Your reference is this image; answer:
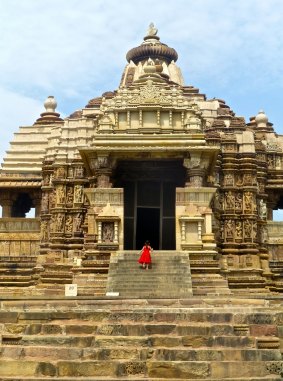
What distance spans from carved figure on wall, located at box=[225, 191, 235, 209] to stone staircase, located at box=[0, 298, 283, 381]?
34.8 ft

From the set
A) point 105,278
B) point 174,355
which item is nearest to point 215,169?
point 105,278

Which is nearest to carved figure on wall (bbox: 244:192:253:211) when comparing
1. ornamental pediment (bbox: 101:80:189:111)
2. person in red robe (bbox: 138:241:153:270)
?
ornamental pediment (bbox: 101:80:189:111)

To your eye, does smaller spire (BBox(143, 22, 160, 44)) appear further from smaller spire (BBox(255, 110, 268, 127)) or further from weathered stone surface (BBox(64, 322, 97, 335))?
weathered stone surface (BBox(64, 322, 97, 335))

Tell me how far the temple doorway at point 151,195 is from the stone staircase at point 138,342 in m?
9.97

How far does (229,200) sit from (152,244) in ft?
11.8

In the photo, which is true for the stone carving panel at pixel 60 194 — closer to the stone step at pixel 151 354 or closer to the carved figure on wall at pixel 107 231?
the carved figure on wall at pixel 107 231

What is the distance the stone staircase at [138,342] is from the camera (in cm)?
1010

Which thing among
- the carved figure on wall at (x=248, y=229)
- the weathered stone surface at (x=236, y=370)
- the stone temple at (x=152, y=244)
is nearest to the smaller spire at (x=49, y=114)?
the stone temple at (x=152, y=244)

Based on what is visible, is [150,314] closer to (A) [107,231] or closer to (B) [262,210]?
(A) [107,231]

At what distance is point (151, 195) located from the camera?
2242 cm

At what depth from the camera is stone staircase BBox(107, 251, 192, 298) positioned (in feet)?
54.4

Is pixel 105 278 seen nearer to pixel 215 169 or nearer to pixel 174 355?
pixel 215 169

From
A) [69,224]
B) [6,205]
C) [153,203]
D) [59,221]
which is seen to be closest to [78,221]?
[69,224]

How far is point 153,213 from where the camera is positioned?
22.8 meters
